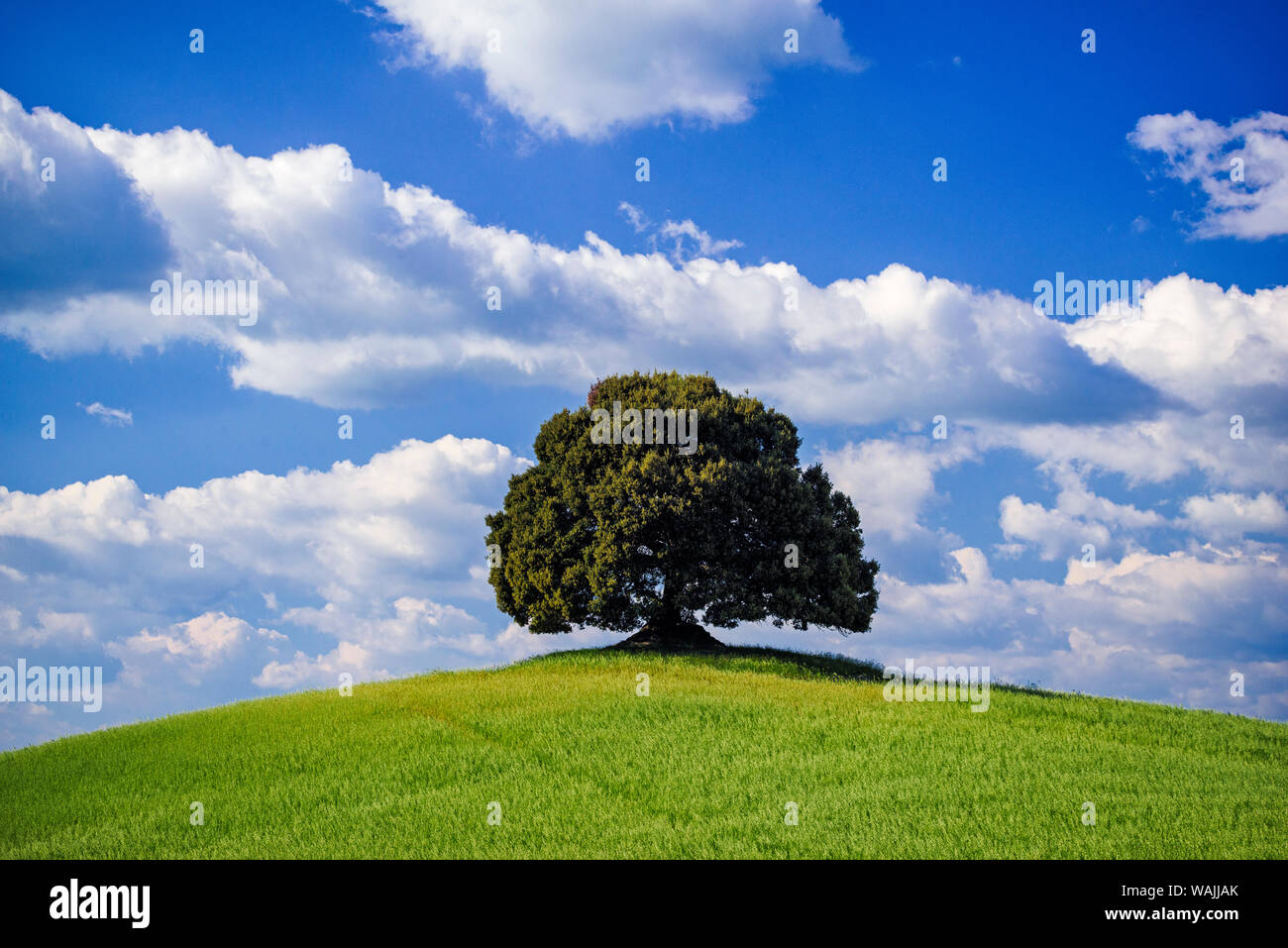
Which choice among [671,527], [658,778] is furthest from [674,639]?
[658,778]

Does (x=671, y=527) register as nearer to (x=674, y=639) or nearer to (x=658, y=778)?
(x=674, y=639)

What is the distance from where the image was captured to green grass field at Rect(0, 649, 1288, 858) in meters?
14.5

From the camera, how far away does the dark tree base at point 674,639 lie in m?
32.9

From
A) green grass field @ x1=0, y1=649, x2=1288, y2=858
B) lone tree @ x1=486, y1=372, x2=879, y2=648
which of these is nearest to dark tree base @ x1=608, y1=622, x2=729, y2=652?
lone tree @ x1=486, y1=372, x2=879, y2=648

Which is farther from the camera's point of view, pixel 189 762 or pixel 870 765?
pixel 189 762

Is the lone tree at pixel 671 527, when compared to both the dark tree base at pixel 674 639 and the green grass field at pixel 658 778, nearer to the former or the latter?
the dark tree base at pixel 674 639

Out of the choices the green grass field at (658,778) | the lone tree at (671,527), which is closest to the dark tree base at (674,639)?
the lone tree at (671,527)

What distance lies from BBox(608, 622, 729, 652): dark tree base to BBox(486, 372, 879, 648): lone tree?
0.26 feet

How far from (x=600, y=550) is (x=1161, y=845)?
791 inches

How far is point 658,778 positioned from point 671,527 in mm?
15270

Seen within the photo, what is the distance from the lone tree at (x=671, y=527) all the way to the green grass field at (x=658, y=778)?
5.81 metres
